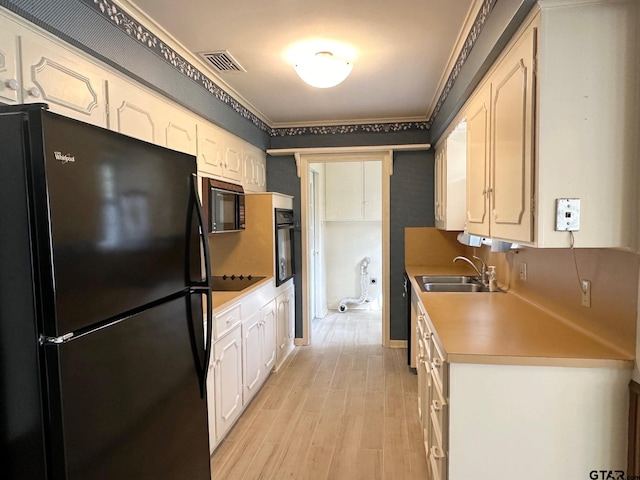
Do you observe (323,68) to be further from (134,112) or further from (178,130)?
(134,112)

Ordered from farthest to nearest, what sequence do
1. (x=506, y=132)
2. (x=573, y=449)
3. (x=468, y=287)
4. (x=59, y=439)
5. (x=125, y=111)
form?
(x=468, y=287)
(x=125, y=111)
(x=506, y=132)
(x=573, y=449)
(x=59, y=439)

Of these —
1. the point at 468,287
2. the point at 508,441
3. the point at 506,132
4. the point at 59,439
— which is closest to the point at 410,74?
the point at 506,132

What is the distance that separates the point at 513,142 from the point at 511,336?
0.81m

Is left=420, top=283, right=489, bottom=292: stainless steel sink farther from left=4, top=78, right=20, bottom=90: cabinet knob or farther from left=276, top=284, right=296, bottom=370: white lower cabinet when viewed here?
left=4, top=78, right=20, bottom=90: cabinet knob

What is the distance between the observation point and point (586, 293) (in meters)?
1.73

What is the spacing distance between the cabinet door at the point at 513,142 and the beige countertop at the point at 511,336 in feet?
1.38

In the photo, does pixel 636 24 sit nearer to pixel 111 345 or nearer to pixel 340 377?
pixel 111 345

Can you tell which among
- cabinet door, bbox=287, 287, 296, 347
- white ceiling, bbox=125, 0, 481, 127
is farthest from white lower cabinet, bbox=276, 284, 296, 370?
white ceiling, bbox=125, 0, 481, 127

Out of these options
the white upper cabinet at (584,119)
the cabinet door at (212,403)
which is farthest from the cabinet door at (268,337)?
the white upper cabinet at (584,119)

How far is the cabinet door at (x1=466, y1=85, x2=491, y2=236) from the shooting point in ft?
6.87

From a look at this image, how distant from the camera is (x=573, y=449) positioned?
1449 millimetres

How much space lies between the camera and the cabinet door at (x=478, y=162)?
2094 millimetres

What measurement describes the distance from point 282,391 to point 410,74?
2.66 meters

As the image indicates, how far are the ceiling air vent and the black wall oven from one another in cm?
135
